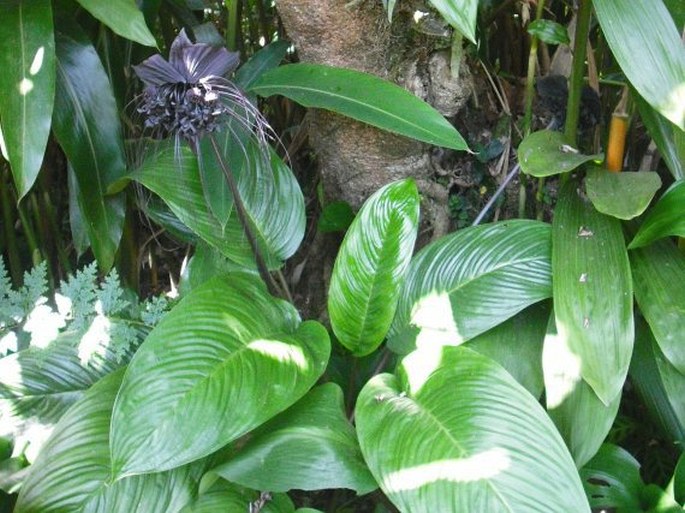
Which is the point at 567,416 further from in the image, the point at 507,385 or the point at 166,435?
the point at 166,435

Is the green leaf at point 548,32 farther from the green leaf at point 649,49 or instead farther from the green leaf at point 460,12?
the green leaf at point 460,12

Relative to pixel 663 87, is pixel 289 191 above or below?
below

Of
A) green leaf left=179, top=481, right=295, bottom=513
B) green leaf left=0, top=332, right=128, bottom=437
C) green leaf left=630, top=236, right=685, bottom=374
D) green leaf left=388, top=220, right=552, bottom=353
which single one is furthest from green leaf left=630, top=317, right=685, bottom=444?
green leaf left=0, top=332, right=128, bottom=437

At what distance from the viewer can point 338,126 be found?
124 centimetres

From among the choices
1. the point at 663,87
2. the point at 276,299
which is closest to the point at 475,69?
the point at 663,87

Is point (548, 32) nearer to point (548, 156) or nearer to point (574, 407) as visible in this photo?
point (548, 156)

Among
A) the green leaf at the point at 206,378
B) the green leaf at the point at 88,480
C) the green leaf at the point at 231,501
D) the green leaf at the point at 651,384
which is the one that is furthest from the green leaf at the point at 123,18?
the green leaf at the point at 651,384

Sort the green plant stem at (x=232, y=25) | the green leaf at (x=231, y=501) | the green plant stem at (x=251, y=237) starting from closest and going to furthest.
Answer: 1. the green leaf at (x=231, y=501)
2. the green plant stem at (x=251, y=237)
3. the green plant stem at (x=232, y=25)

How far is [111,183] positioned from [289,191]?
0.94 feet

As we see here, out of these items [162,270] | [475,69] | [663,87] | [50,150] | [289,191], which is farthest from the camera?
[162,270]

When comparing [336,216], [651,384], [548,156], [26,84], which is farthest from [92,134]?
[651,384]

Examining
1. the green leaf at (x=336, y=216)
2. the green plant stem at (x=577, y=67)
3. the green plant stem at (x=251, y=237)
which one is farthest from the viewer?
the green leaf at (x=336, y=216)

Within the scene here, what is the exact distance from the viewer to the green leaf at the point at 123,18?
977 mm

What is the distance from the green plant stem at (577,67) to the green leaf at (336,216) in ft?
1.30
